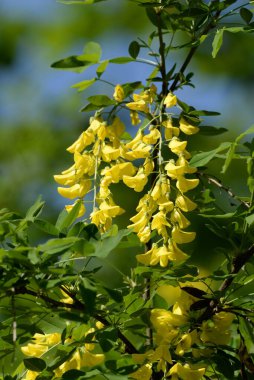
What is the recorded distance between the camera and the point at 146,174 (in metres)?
0.98

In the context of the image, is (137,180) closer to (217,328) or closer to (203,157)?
(203,157)

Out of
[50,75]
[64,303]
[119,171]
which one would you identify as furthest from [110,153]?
[50,75]

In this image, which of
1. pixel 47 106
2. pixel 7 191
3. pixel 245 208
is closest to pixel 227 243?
pixel 245 208

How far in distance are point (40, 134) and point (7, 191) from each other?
54cm

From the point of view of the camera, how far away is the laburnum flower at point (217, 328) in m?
0.98

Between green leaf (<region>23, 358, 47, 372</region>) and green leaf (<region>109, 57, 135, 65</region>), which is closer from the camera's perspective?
green leaf (<region>23, 358, 47, 372</region>)

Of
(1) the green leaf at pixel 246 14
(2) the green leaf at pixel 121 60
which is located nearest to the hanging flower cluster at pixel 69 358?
(2) the green leaf at pixel 121 60

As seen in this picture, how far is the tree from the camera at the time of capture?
33.2 inches

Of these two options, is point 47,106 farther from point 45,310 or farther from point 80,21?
point 45,310

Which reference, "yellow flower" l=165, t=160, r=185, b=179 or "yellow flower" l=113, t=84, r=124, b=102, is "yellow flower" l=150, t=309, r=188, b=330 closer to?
"yellow flower" l=165, t=160, r=185, b=179

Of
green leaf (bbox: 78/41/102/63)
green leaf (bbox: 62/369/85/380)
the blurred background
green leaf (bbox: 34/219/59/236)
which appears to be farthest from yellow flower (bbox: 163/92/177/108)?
the blurred background

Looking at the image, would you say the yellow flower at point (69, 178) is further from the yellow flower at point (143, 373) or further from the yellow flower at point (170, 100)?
the yellow flower at point (143, 373)

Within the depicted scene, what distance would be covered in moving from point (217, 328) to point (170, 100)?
29 cm

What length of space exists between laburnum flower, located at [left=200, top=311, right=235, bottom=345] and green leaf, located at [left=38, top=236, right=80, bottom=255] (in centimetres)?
28
